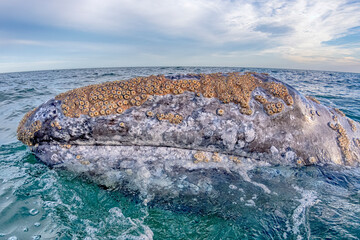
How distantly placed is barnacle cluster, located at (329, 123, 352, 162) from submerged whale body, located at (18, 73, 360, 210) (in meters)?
0.13

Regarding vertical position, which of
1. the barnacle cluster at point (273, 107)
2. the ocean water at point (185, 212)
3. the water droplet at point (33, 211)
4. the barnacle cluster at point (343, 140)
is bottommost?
the water droplet at point (33, 211)

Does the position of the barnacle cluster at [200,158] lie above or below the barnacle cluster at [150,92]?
below

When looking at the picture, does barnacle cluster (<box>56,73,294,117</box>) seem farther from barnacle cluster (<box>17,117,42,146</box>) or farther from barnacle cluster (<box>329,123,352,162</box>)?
barnacle cluster (<box>329,123,352,162</box>)

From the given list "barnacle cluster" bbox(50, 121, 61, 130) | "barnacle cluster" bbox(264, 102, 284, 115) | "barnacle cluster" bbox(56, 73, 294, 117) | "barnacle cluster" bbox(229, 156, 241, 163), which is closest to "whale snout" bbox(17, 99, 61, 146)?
"barnacle cluster" bbox(50, 121, 61, 130)

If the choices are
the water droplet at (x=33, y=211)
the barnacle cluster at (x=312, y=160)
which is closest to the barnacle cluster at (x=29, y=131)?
the water droplet at (x=33, y=211)

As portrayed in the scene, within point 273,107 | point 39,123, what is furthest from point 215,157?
point 39,123

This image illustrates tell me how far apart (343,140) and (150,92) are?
3902 millimetres

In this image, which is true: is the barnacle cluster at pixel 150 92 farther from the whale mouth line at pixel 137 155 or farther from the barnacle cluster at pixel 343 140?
the barnacle cluster at pixel 343 140

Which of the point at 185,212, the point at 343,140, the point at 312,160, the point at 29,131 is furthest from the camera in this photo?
the point at 343,140

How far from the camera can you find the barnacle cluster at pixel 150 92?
3.66 meters

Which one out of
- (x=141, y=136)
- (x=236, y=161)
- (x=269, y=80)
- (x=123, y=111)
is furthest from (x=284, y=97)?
(x=123, y=111)

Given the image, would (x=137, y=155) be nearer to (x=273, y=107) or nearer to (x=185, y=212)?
(x=185, y=212)

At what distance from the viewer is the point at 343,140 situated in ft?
13.0

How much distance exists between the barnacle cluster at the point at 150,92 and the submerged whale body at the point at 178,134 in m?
0.02
